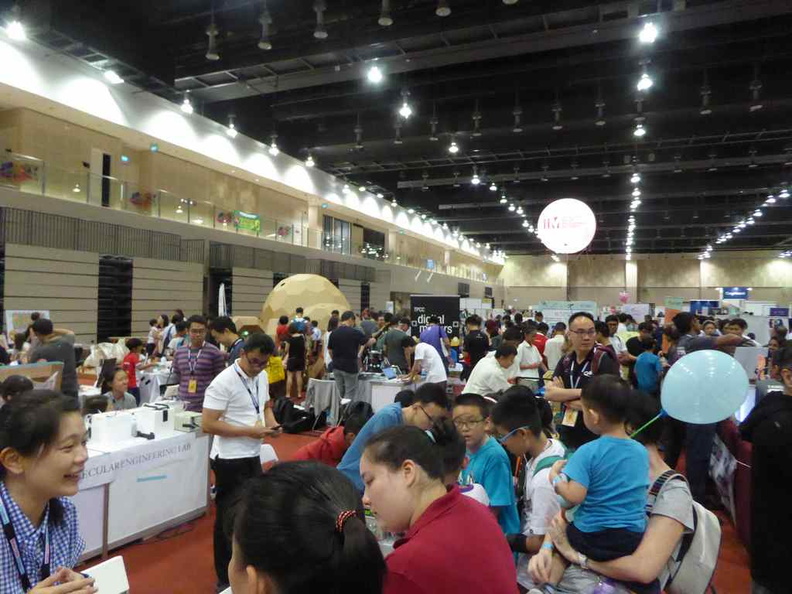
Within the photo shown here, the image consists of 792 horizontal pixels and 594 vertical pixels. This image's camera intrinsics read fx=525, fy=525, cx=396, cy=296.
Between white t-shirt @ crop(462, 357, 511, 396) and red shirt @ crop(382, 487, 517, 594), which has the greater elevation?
red shirt @ crop(382, 487, 517, 594)

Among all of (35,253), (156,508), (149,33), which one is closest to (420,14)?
(149,33)

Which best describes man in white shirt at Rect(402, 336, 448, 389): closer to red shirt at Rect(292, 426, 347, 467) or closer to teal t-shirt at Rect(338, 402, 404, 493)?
red shirt at Rect(292, 426, 347, 467)

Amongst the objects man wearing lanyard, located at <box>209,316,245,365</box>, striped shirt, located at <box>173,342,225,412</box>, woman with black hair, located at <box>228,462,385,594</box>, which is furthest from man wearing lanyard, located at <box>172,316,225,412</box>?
woman with black hair, located at <box>228,462,385,594</box>

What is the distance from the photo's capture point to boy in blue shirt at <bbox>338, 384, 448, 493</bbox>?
266cm

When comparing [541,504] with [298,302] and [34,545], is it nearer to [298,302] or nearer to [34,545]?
[34,545]

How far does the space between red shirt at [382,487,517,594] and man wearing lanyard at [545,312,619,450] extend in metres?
2.14

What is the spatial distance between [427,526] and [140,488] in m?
3.50

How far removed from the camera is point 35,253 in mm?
11102

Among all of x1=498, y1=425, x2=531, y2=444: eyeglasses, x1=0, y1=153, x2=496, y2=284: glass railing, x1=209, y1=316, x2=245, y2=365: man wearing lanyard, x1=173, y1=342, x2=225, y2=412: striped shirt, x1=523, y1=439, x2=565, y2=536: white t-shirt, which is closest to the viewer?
x1=523, y1=439, x2=565, y2=536: white t-shirt

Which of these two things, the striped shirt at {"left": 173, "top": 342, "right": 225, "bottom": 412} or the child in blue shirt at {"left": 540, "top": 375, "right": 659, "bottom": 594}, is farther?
the striped shirt at {"left": 173, "top": 342, "right": 225, "bottom": 412}

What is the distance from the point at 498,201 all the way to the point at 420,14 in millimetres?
13116

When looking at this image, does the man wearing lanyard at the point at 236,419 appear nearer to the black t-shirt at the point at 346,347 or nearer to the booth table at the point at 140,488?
the booth table at the point at 140,488

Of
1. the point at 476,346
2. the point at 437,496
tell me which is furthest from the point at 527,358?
the point at 437,496

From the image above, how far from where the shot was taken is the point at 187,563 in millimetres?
3740
